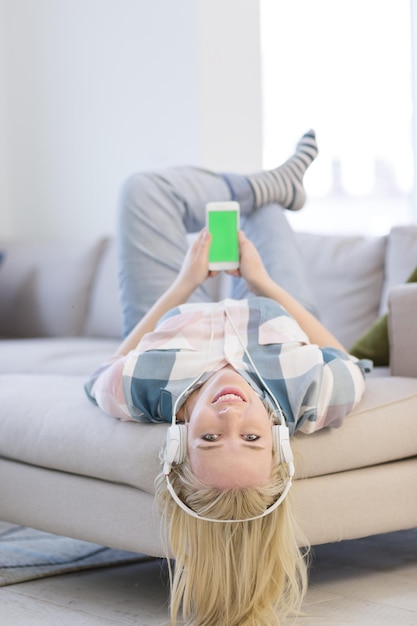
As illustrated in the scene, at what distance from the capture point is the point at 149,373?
1.90m

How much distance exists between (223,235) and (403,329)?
0.46 m

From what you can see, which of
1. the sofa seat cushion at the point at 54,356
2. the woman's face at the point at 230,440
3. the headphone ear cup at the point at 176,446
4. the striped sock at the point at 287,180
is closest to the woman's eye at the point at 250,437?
the woman's face at the point at 230,440

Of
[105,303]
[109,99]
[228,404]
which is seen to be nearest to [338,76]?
[109,99]

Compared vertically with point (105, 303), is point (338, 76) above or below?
above

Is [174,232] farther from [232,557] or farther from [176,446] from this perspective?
[232,557]

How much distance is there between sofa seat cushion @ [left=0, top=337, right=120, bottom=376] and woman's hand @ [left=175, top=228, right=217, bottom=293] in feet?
2.55

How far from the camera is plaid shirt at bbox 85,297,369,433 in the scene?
182 centimetres

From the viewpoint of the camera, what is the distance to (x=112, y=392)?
191cm

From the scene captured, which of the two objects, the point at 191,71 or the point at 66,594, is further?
the point at 191,71

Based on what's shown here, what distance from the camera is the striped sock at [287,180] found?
8.68 feet

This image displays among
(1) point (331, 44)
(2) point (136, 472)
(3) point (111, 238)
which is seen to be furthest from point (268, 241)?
(1) point (331, 44)

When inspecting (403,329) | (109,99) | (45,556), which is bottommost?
(45,556)

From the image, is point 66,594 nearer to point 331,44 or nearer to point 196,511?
point 196,511

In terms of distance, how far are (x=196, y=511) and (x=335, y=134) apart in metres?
3.14
